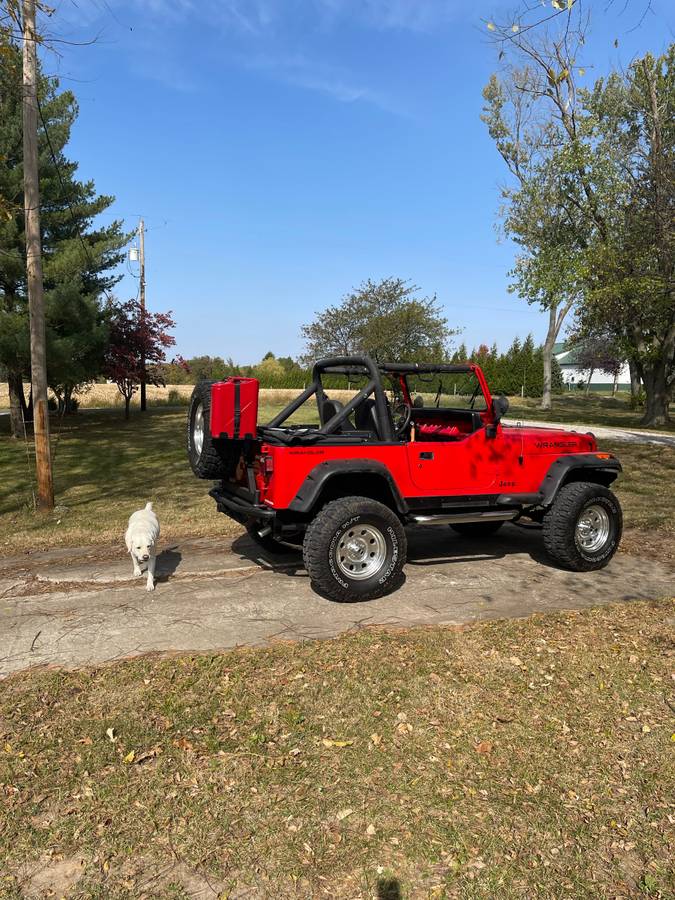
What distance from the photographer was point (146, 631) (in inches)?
187

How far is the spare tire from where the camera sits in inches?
222

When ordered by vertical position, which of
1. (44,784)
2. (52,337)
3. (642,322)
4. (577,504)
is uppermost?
(642,322)

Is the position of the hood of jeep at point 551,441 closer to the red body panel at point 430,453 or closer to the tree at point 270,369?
the red body panel at point 430,453

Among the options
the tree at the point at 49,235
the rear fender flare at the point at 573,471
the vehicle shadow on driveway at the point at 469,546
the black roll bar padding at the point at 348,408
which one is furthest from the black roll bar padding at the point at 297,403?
the tree at the point at 49,235

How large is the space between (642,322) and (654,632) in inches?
813

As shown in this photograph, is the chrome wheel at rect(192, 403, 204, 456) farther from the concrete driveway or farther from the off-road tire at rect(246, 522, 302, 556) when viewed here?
the concrete driveway

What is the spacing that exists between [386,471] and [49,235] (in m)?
18.2

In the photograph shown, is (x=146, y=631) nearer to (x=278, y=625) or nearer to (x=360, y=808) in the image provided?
(x=278, y=625)

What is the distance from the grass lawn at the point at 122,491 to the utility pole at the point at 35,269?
0.79 meters

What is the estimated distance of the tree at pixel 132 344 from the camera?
25094mm

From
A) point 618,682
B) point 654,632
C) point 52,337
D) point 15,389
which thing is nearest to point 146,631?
point 618,682

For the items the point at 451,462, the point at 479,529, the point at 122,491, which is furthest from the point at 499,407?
the point at 122,491

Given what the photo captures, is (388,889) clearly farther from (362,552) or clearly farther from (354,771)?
(362,552)

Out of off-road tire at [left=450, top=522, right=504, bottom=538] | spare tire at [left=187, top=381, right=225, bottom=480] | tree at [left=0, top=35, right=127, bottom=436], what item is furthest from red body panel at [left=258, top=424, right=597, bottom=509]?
tree at [left=0, top=35, right=127, bottom=436]
